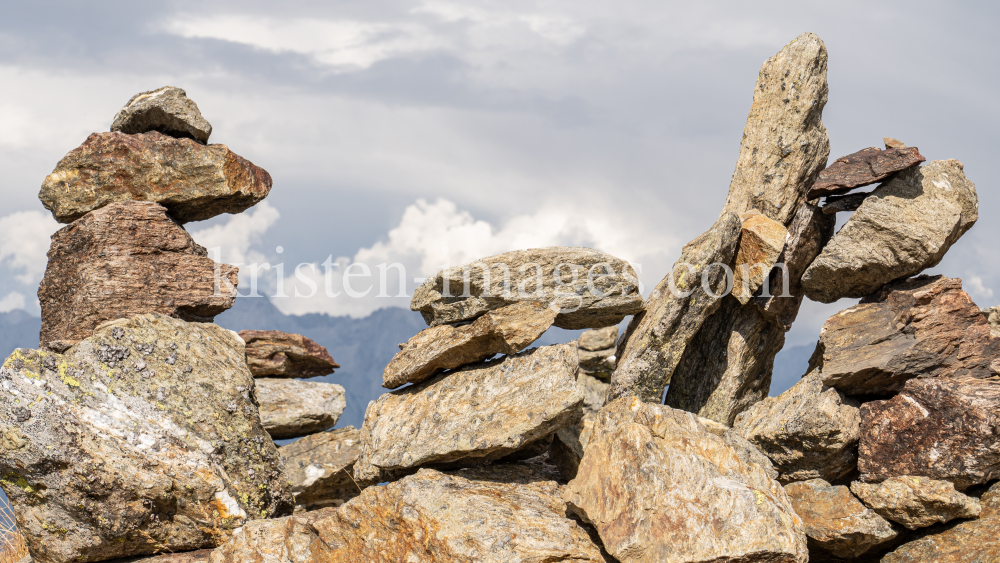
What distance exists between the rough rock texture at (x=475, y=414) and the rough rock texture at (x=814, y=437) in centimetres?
352

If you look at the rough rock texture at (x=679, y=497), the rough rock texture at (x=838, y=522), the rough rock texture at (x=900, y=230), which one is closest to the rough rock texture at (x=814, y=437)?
the rough rock texture at (x=838, y=522)

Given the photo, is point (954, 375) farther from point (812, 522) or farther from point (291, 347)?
point (291, 347)

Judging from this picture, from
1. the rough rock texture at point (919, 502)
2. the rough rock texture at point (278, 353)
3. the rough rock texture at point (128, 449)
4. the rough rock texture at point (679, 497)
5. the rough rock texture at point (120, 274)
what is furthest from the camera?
the rough rock texture at point (278, 353)

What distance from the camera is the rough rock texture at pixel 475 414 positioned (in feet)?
35.5

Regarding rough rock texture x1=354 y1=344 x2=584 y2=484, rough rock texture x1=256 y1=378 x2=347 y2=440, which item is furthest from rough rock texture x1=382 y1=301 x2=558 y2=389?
rough rock texture x1=256 y1=378 x2=347 y2=440

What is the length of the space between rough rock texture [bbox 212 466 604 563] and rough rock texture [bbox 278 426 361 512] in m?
5.96

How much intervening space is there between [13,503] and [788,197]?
1483cm

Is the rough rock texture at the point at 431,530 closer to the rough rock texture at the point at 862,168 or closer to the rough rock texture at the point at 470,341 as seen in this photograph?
the rough rock texture at the point at 470,341

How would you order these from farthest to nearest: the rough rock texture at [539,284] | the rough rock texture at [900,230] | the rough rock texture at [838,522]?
the rough rock texture at [900,230]
the rough rock texture at [539,284]
the rough rock texture at [838,522]

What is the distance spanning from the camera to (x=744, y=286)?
14023 mm

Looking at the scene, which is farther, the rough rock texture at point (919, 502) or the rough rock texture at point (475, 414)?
the rough rock texture at point (475, 414)

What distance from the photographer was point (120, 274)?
13.2 m

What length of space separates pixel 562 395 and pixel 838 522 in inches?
181

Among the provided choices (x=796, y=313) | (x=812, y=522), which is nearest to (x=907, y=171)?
(x=796, y=313)
